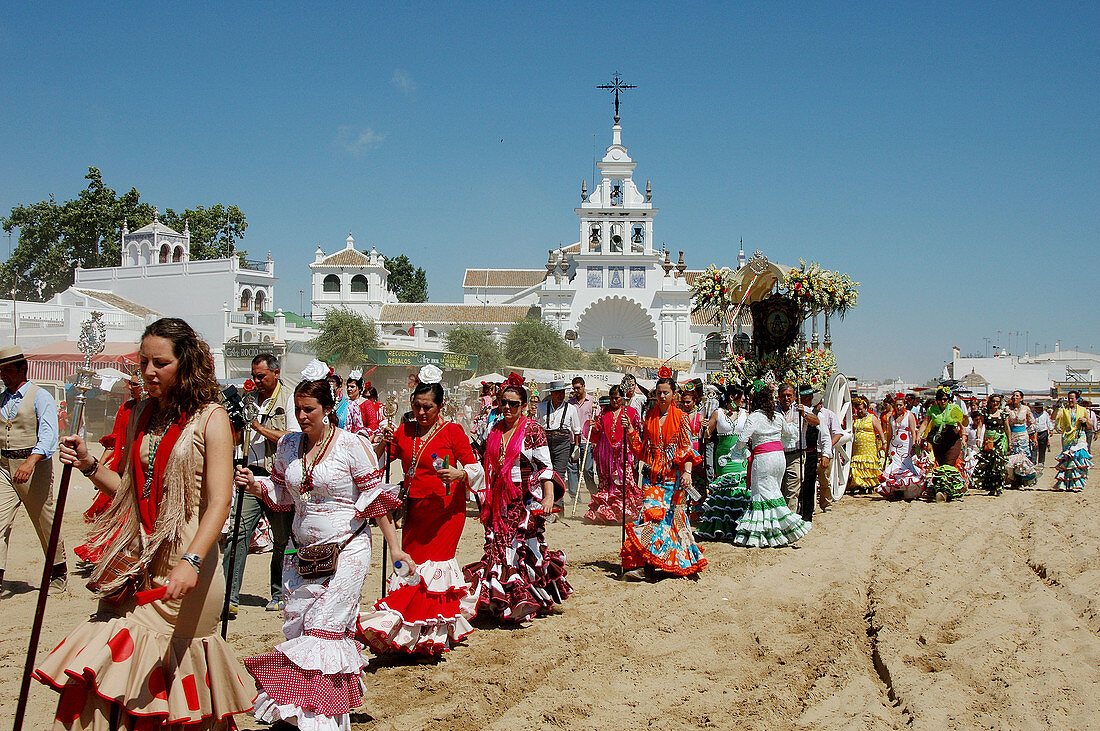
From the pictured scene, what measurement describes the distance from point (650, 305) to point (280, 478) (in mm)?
58285

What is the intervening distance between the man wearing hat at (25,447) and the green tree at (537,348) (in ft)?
141

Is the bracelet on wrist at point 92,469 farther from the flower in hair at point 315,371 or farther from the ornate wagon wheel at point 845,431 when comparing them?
the ornate wagon wheel at point 845,431

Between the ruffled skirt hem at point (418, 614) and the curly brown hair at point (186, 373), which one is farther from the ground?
the curly brown hair at point (186, 373)

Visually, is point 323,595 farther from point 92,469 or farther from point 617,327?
point 617,327

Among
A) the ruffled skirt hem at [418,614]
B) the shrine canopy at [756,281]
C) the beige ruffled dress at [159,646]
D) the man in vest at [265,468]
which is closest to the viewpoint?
the beige ruffled dress at [159,646]

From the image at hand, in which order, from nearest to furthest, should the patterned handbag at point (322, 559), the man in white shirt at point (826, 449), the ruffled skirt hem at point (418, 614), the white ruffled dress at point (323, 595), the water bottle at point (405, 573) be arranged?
the white ruffled dress at point (323, 595) < the patterned handbag at point (322, 559) < the water bottle at point (405, 573) < the ruffled skirt hem at point (418, 614) < the man in white shirt at point (826, 449)

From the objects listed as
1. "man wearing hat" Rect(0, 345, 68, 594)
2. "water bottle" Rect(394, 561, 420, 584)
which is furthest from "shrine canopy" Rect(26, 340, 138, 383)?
"water bottle" Rect(394, 561, 420, 584)

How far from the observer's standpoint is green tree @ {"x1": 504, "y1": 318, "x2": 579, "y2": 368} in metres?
50.2

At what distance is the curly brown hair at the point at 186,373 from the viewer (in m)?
3.31

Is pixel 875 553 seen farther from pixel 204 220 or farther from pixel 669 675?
pixel 204 220

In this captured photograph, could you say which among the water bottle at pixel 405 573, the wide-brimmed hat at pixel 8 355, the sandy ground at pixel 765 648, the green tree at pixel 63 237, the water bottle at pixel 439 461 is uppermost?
the green tree at pixel 63 237

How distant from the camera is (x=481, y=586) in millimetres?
6293

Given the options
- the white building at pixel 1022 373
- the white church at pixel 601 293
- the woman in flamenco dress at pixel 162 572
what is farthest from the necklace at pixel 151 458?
the white building at pixel 1022 373

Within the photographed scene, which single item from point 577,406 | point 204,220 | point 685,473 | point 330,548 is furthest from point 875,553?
point 204,220
